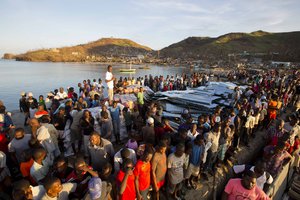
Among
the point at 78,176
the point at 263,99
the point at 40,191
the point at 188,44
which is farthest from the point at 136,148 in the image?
the point at 188,44

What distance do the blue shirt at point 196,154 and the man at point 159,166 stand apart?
954 millimetres

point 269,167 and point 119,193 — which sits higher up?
point 119,193

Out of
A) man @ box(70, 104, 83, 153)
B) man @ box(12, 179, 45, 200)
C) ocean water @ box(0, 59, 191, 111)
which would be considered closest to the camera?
man @ box(12, 179, 45, 200)

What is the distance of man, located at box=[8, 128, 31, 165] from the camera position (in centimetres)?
415

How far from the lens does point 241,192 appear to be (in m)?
3.09

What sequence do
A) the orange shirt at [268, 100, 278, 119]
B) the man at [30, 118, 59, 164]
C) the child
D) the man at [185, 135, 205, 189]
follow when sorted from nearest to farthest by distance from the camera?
1. the man at [30, 118, 59, 164]
2. the man at [185, 135, 205, 189]
3. the child
4. the orange shirt at [268, 100, 278, 119]

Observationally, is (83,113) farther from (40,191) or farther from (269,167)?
(269,167)

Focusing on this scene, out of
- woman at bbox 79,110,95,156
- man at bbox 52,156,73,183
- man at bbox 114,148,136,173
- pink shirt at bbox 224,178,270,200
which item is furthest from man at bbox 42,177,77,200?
pink shirt at bbox 224,178,270,200

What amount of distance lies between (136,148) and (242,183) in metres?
2.32

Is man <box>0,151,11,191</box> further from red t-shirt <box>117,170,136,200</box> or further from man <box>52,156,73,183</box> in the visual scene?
red t-shirt <box>117,170,136,200</box>

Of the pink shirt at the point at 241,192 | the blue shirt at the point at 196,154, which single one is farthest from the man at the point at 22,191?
the blue shirt at the point at 196,154

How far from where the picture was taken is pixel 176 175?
160 inches

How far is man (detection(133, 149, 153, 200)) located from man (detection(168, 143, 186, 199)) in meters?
0.61

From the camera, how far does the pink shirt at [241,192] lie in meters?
3.04
